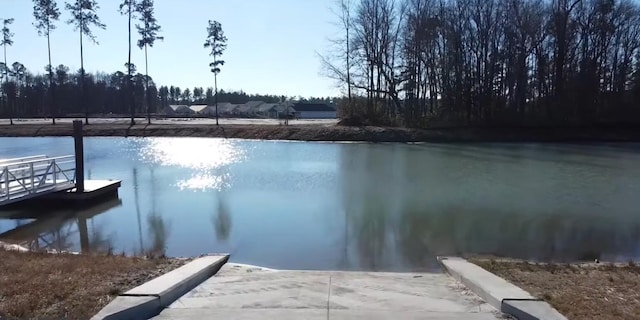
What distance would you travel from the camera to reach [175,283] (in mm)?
4312

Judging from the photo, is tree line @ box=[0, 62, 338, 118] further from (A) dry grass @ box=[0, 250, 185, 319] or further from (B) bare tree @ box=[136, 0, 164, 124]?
(A) dry grass @ box=[0, 250, 185, 319]

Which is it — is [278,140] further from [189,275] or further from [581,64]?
[189,275]

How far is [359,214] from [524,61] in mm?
34451

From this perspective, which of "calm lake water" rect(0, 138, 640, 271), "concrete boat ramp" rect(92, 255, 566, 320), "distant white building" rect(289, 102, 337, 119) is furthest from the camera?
"distant white building" rect(289, 102, 337, 119)

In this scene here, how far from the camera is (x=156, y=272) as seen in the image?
17.5ft

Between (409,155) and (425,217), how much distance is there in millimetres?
15610

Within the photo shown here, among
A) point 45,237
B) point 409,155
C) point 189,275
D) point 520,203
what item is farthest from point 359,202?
point 409,155

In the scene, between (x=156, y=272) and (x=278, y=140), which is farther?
(x=278, y=140)

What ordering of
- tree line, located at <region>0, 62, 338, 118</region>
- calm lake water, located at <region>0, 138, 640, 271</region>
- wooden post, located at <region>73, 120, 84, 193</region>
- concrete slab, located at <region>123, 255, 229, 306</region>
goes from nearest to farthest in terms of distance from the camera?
concrete slab, located at <region>123, 255, 229, 306</region>
calm lake water, located at <region>0, 138, 640, 271</region>
wooden post, located at <region>73, 120, 84, 193</region>
tree line, located at <region>0, 62, 338, 118</region>

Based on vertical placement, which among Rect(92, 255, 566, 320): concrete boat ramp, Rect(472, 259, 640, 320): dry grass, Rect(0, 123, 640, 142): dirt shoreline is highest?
Rect(0, 123, 640, 142): dirt shoreline

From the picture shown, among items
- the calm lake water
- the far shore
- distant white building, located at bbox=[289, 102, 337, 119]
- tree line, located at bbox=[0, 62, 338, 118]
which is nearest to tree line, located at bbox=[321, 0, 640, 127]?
the far shore

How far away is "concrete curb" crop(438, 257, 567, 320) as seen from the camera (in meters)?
3.66

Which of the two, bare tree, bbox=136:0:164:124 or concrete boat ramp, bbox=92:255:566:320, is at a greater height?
bare tree, bbox=136:0:164:124

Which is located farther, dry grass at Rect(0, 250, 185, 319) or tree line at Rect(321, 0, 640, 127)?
tree line at Rect(321, 0, 640, 127)
